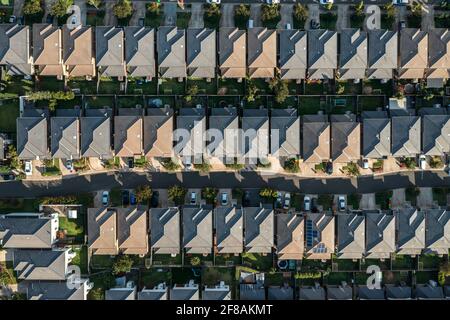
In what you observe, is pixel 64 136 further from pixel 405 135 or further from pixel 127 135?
pixel 405 135

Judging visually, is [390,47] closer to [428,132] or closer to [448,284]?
[428,132]

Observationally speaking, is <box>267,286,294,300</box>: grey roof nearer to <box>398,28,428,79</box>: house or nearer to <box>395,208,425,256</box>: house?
<box>395,208,425,256</box>: house

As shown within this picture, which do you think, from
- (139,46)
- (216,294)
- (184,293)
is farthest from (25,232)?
(139,46)

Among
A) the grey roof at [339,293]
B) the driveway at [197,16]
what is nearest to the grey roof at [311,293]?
the grey roof at [339,293]

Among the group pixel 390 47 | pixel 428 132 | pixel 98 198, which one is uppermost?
pixel 390 47
